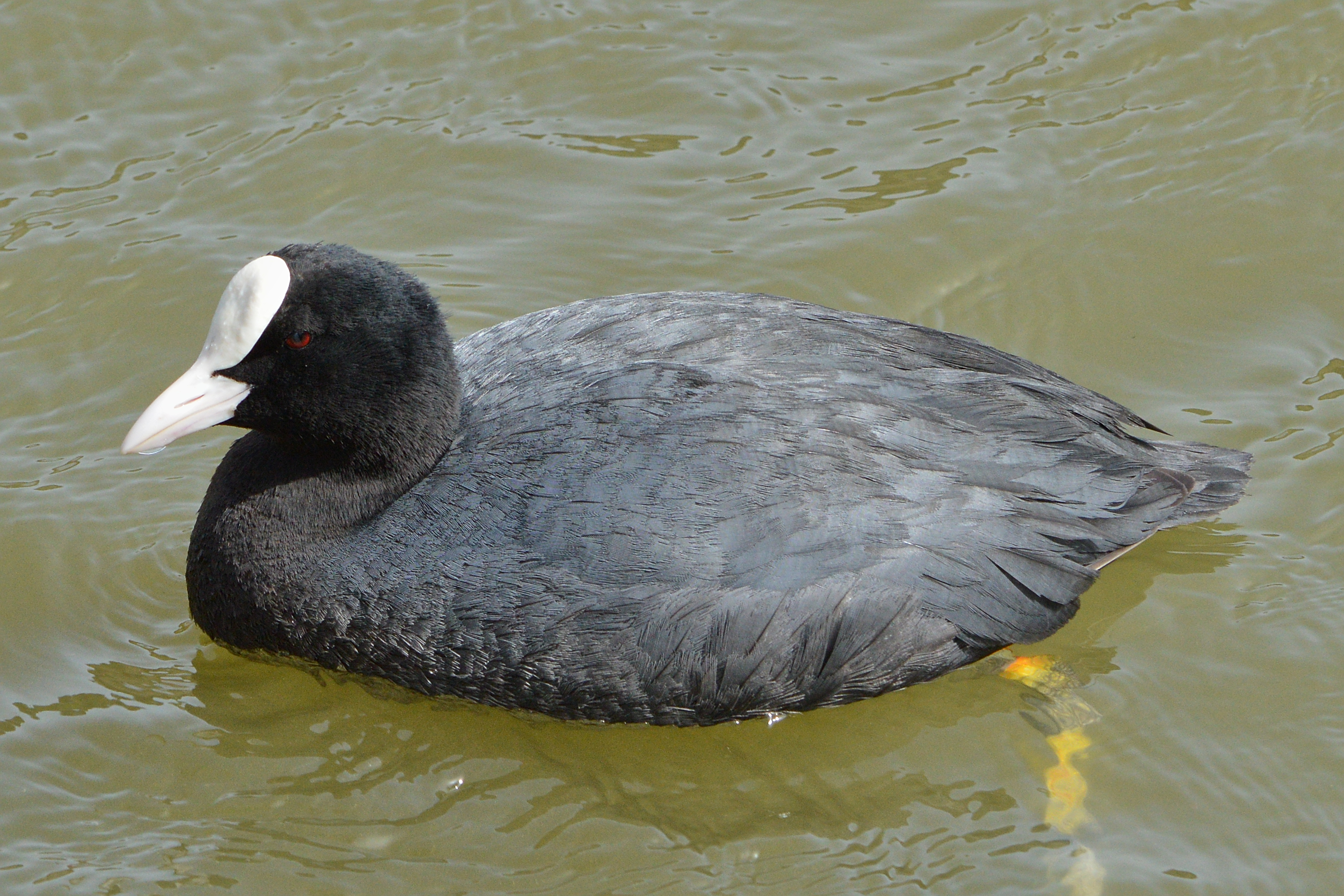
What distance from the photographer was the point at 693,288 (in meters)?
6.27

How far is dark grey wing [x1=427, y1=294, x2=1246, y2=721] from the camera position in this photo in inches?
169

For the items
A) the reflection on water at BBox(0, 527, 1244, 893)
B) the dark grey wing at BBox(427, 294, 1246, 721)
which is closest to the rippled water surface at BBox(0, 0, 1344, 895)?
the reflection on water at BBox(0, 527, 1244, 893)

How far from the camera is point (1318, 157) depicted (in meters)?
6.64

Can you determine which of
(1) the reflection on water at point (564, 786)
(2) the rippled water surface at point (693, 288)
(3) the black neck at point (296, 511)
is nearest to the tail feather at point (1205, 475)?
(2) the rippled water surface at point (693, 288)

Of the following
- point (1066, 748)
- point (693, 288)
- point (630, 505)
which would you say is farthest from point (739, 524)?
point (693, 288)

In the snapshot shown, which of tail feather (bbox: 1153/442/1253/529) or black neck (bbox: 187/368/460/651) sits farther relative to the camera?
tail feather (bbox: 1153/442/1253/529)

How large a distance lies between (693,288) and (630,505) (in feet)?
7.01

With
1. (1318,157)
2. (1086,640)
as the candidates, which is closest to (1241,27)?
(1318,157)

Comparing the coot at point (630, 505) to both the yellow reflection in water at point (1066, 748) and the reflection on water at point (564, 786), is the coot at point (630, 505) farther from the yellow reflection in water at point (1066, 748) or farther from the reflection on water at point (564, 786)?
the yellow reflection in water at point (1066, 748)

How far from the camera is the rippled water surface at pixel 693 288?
4375 mm

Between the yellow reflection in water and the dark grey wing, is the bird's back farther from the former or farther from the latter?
the yellow reflection in water

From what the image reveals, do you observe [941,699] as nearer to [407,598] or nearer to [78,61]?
[407,598]

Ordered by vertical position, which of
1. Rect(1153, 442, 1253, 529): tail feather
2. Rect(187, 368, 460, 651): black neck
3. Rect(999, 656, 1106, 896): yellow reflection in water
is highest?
Rect(187, 368, 460, 651): black neck

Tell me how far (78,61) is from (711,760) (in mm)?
4719
